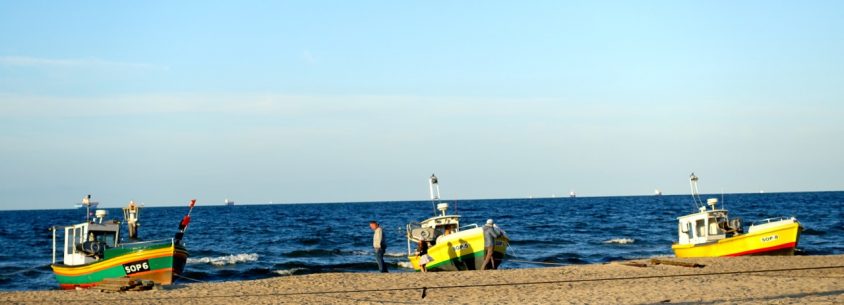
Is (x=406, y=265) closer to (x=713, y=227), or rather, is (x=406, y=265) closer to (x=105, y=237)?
(x=713, y=227)

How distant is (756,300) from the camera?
20.1m

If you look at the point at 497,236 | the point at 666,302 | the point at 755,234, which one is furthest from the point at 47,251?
Answer: the point at 666,302

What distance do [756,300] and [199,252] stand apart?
3751cm

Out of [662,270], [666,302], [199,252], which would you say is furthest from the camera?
[199,252]

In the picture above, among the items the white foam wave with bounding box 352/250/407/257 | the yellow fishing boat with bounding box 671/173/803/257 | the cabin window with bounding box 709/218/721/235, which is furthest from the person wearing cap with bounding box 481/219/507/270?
the white foam wave with bounding box 352/250/407/257

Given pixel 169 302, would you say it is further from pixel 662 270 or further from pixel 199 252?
pixel 199 252

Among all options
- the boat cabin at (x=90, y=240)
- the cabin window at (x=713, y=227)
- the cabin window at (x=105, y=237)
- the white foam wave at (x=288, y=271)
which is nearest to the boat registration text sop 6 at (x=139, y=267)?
the boat cabin at (x=90, y=240)

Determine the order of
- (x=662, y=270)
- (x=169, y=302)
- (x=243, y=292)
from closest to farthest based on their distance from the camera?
(x=169, y=302) < (x=243, y=292) < (x=662, y=270)

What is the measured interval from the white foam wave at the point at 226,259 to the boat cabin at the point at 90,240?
14.1 metres

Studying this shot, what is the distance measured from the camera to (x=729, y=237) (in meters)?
34.3

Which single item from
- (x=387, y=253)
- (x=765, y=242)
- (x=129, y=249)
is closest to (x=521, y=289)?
(x=129, y=249)

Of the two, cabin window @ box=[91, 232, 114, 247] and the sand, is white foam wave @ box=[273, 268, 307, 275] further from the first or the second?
the sand

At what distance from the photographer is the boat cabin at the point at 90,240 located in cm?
2991

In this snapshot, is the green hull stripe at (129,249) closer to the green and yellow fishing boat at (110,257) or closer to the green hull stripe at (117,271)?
the green and yellow fishing boat at (110,257)
